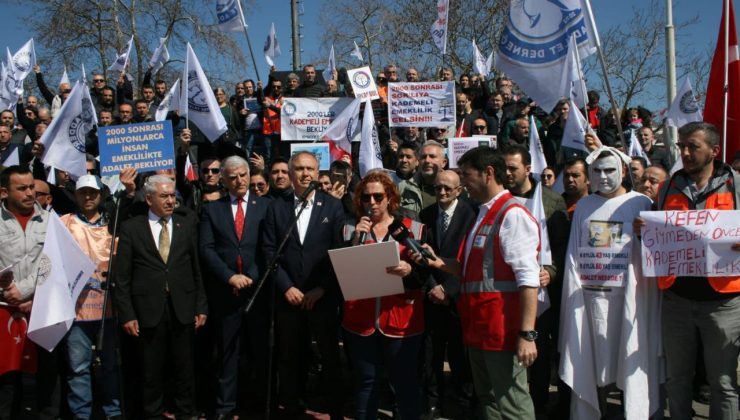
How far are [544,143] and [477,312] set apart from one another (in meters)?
7.29

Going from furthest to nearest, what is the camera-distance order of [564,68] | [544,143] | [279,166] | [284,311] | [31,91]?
[31,91] → [544,143] → [279,166] → [564,68] → [284,311]

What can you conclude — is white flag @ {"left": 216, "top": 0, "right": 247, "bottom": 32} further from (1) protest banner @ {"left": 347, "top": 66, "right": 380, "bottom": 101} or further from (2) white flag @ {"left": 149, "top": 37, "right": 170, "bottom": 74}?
(1) protest banner @ {"left": 347, "top": 66, "right": 380, "bottom": 101}

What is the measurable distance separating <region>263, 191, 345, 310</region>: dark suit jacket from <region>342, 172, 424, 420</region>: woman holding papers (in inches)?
22.6

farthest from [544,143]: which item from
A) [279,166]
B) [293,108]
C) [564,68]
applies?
[279,166]

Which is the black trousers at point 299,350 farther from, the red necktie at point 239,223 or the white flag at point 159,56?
the white flag at point 159,56

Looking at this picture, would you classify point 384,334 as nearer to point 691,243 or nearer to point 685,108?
point 691,243

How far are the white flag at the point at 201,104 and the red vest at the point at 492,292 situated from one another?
15.1 feet

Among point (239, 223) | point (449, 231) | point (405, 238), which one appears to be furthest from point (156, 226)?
point (449, 231)

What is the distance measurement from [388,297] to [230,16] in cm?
959

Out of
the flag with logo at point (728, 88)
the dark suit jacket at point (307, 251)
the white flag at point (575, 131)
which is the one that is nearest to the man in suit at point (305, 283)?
A: the dark suit jacket at point (307, 251)

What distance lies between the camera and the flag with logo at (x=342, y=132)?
9.05m

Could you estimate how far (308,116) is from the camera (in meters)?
11.1

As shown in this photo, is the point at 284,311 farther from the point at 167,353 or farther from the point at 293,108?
the point at 293,108

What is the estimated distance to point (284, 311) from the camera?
5.43 metres
